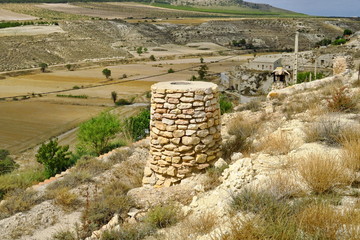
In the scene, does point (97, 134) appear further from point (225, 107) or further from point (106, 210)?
point (106, 210)

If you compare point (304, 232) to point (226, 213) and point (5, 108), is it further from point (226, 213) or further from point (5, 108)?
point (5, 108)

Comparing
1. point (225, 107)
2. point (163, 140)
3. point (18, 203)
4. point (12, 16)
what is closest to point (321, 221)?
point (163, 140)

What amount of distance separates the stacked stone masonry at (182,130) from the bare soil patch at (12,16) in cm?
8848

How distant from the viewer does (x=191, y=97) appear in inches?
244

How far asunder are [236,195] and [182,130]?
7.13 feet

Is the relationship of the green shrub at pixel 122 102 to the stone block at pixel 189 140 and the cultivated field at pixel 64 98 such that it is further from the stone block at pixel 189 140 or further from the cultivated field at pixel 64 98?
the stone block at pixel 189 140

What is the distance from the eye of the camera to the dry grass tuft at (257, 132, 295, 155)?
6.28 meters

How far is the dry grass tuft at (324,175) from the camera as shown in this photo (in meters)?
4.14

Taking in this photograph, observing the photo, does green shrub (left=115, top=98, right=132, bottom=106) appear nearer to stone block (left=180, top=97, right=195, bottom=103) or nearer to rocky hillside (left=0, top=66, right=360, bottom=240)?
rocky hillside (left=0, top=66, right=360, bottom=240)

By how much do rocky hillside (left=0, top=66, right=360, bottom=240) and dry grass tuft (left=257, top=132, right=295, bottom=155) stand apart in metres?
0.02

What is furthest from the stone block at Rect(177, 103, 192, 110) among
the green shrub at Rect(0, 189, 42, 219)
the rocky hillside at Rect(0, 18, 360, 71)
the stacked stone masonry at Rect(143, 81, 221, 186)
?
the rocky hillside at Rect(0, 18, 360, 71)

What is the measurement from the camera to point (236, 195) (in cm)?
432

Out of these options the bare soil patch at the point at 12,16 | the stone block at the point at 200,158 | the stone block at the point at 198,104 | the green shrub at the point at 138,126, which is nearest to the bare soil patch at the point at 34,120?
the green shrub at the point at 138,126

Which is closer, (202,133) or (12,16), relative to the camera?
(202,133)
